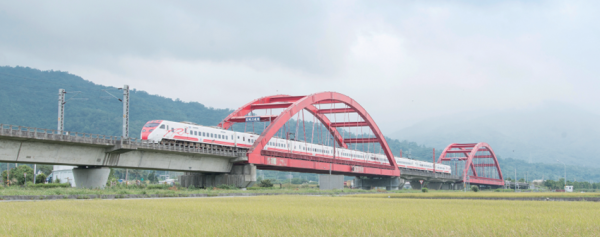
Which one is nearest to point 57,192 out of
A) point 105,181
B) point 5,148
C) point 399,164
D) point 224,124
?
point 5,148

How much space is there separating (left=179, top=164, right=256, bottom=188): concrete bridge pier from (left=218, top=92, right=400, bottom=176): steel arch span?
1.58m

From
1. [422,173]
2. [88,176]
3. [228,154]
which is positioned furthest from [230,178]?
[422,173]

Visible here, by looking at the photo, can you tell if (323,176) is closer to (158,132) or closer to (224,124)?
(224,124)

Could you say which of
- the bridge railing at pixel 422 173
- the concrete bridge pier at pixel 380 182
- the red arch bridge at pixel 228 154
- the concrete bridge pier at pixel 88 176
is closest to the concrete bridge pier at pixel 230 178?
the red arch bridge at pixel 228 154

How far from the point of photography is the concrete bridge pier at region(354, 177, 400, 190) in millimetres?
98125

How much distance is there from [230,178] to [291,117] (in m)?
11.8

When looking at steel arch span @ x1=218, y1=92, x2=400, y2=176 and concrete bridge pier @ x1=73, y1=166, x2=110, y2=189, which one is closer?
concrete bridge pier @ x1=73, y1=166, x2=110, y2=189

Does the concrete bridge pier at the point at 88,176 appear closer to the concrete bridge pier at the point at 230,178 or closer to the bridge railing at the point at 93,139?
the bridge railing at the point at 93,139

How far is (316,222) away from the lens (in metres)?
15.0

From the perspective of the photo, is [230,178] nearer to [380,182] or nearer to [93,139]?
[93,139]

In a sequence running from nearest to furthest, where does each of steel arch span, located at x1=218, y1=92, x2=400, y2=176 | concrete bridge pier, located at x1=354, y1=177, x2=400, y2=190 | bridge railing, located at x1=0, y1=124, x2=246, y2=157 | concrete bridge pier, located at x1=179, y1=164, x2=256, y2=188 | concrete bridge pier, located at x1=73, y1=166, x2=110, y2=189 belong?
1. bridge railing, located at x1=0, y1=124, x2=246, y2=157
2. concrete bridge pier, located at x1=73, y1=166, x2=110, y2=189
3. concrete bridge pier, located at x1=179, y1=164, x2=256, y2=188
4. steel arch span, located at x1=218, y1=92, x2=400, y2=176
5. concrete bridge pier, located at x1=354, y1=177, x2=400, y2=190

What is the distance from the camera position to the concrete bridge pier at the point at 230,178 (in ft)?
199

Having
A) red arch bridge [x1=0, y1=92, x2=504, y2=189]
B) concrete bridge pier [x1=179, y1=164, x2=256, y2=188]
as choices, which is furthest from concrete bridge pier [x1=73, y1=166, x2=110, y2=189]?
concrete bridge pier [x1=179, y1=164, x2=256, y2=188]

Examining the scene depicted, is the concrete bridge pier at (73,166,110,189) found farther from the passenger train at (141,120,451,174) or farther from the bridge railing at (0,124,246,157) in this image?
the passenger train at (141,120,451,174)
